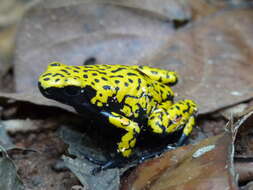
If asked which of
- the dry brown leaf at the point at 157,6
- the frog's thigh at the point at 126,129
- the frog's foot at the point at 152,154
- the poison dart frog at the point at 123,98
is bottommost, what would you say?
the frog's foot at the point at 152,154

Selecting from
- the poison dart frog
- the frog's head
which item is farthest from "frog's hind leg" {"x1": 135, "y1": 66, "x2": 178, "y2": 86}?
the frog's head

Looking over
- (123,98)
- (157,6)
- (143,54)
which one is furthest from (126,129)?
(157,6)

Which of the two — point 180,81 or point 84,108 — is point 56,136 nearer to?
point 84,108

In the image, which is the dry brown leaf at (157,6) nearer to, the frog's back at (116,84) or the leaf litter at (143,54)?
the leaf litter at (143,54)

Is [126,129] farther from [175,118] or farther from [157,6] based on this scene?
[157,6]

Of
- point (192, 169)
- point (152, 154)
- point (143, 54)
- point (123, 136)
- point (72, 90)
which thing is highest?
point (72, 90)

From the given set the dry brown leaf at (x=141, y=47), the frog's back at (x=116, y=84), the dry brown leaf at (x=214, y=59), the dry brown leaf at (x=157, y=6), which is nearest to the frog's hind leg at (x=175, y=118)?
the frog's back at (x=116, y=84)

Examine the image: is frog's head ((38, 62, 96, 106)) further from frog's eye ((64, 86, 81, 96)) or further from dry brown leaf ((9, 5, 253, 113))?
dry brown leaf ((9, 5, 253, 113))
